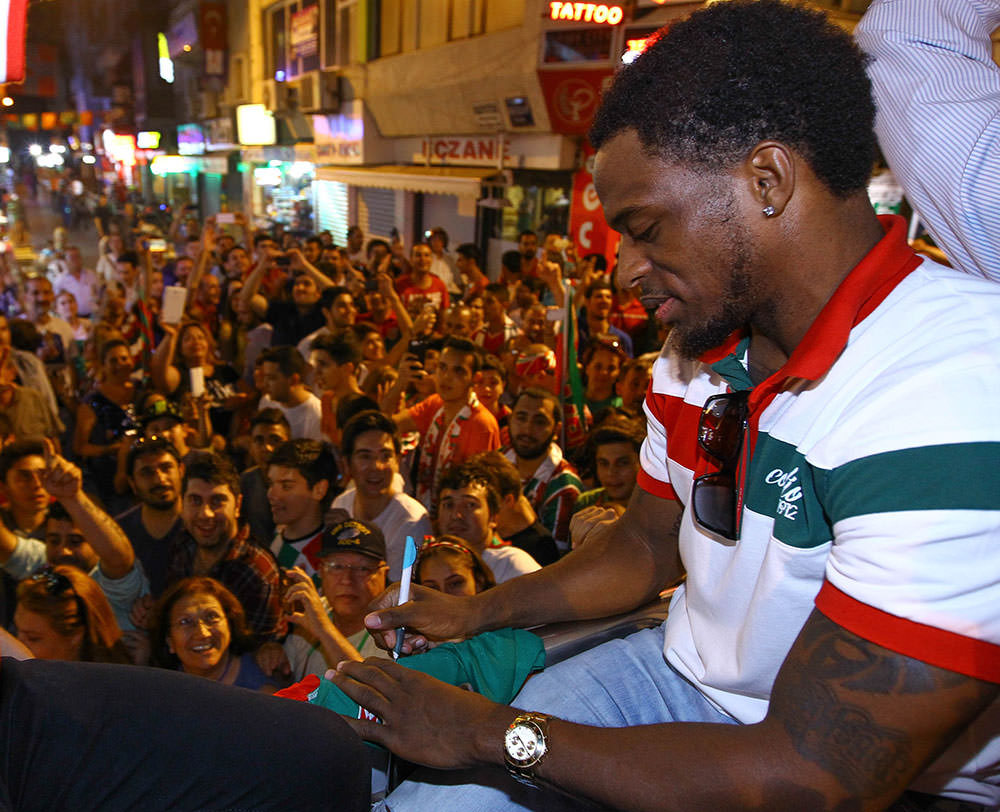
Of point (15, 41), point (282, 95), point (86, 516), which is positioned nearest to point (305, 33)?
point (282, 95)

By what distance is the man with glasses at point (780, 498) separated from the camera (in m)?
1.05

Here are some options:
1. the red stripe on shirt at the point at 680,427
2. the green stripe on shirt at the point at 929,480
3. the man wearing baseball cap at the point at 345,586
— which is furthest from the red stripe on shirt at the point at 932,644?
the man wearing baseball cap at the point at 345,586

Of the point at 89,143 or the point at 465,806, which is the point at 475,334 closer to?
the point at 465,806

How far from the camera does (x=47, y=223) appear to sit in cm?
3491

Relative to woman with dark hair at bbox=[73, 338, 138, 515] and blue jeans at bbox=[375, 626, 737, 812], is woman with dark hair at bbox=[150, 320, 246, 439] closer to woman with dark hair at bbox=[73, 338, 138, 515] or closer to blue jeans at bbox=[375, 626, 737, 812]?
woman with dark hair at bbox=[73, 338, 138, 515]

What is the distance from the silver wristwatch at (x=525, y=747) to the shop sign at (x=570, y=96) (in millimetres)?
11571

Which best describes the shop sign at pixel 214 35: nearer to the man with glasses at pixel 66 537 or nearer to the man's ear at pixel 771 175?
the man with glasses at pixel 66 537

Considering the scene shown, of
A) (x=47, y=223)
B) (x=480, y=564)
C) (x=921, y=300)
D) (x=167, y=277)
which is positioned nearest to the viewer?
(x=921, y=300)

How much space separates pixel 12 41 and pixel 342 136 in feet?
57.3

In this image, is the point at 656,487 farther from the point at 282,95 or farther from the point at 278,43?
the point at 278,43

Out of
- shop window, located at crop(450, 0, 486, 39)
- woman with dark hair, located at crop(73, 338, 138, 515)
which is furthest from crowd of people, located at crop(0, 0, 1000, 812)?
shop window, located at crop(450, 0, 486, 39)

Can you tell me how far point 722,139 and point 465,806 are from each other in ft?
3.77

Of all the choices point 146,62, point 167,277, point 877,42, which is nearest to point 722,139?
point 877,42

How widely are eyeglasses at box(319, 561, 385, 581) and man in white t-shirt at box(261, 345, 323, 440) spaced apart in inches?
96.2
